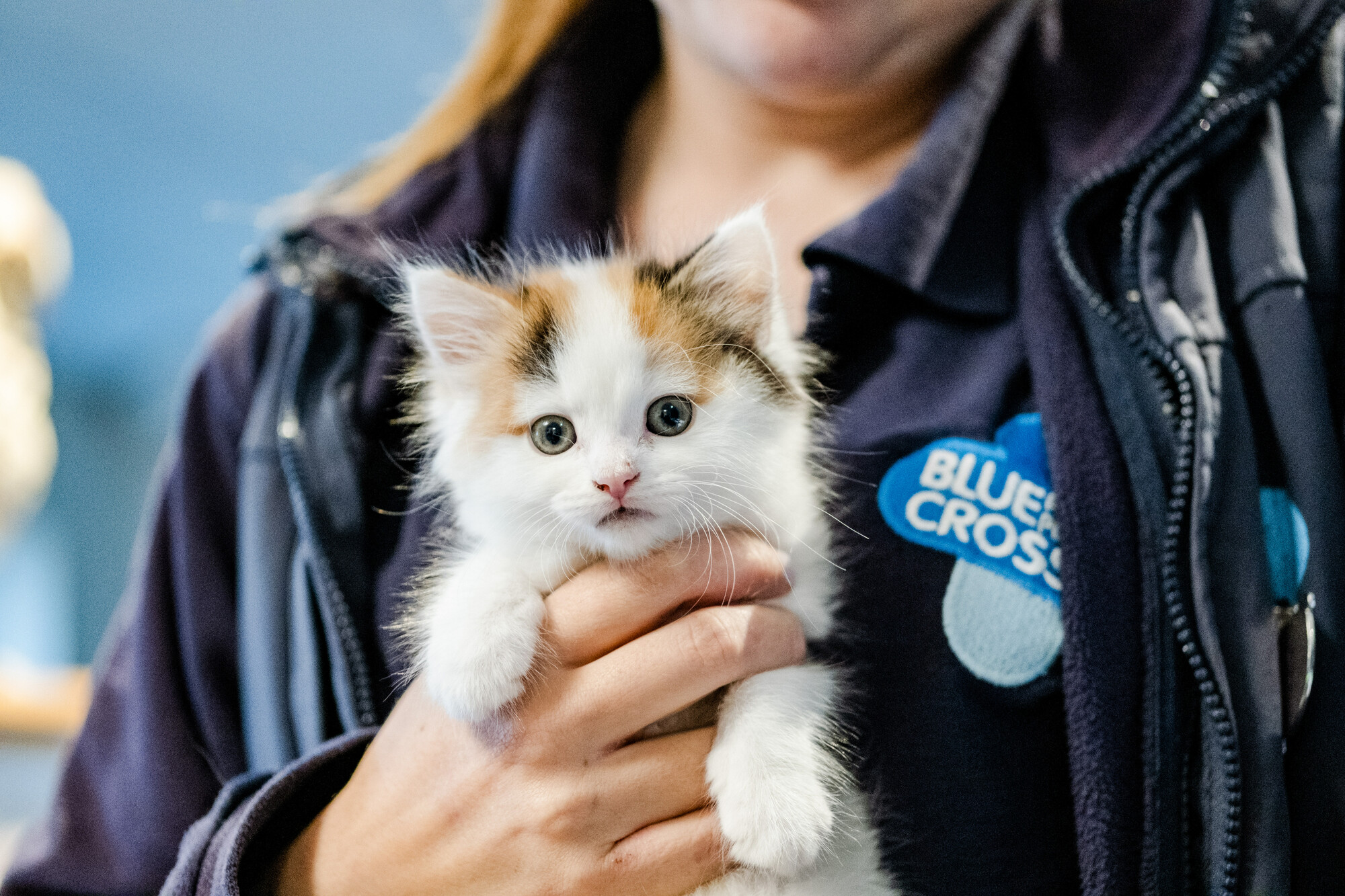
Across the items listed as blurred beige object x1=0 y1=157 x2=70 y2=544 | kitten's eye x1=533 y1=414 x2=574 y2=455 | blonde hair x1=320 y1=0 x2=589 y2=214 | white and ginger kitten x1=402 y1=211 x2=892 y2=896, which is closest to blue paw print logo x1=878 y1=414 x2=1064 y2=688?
white and ginger kitten x1=402 y1=211 x2=892 y2=896

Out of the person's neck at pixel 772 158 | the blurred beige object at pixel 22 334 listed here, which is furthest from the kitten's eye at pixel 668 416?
the blurred beige object at pixel 22 334

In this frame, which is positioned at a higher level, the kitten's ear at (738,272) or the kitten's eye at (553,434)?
the kitten's ear at (738,272)

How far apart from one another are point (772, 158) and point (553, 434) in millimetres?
674

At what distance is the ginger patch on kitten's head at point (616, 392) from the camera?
82cm

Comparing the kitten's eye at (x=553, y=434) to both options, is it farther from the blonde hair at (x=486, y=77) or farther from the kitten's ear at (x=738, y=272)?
the blonde hair at (x=486, y=77)

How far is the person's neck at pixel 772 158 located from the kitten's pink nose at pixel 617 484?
47 cm

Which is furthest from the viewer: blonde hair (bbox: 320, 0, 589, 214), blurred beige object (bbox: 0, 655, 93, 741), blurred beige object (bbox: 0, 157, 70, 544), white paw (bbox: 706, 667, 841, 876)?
blurred beige object (bbox: 0, 655, 93, 741)

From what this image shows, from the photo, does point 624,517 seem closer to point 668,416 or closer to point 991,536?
point 668,416

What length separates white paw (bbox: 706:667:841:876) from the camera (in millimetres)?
756

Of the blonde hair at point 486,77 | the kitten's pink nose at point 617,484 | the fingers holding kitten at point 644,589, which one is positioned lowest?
the fingers holding kitten at point 644,589

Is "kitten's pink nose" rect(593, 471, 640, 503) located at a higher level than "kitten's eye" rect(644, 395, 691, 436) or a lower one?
lower

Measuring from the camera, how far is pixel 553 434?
Answer: 85cm

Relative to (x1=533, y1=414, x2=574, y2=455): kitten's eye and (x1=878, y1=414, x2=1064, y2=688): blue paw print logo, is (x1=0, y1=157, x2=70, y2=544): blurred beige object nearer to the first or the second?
(x1=533, y1=414, x2=574, y2=455): kitten's eye

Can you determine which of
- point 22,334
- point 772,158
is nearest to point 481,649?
point 772,158
